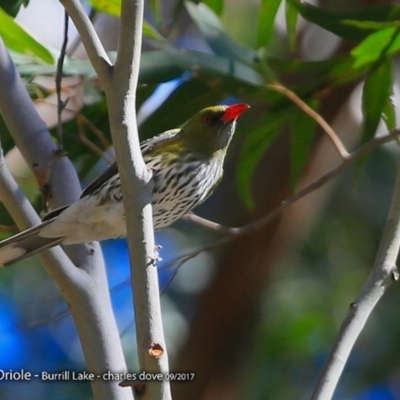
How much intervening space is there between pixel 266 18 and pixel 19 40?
71 centimetres

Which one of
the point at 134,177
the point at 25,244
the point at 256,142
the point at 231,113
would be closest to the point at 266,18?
the point at 231,113

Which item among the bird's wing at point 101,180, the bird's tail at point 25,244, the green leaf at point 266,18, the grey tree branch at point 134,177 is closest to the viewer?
the grey tree branch at point 134,177

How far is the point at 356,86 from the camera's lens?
372 centimetres

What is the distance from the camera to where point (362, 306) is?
164 centimetres

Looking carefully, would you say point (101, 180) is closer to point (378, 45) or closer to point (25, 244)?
point (25, 244)

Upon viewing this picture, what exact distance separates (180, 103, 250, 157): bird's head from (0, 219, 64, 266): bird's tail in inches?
20.0

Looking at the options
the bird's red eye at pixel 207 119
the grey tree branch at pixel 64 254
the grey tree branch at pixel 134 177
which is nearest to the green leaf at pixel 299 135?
the bird's red eye at pixel 207 119

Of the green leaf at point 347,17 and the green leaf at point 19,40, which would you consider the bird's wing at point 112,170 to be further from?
the green leaf at point 347,17

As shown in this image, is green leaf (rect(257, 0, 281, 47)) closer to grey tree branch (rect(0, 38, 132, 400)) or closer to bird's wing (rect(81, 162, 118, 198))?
bird's wing (rect(81, 162, 118, 198))

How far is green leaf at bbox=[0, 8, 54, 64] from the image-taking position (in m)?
2.47

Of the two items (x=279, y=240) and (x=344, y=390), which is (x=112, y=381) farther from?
(x=344, y=390)

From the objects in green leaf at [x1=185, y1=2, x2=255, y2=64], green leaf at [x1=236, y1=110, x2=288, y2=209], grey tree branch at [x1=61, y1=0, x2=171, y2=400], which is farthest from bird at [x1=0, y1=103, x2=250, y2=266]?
grey tree branch at [x1=61, y1=0, x2=171, y2=400]

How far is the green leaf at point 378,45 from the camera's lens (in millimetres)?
2371

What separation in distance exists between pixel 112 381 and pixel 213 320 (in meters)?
2.02
